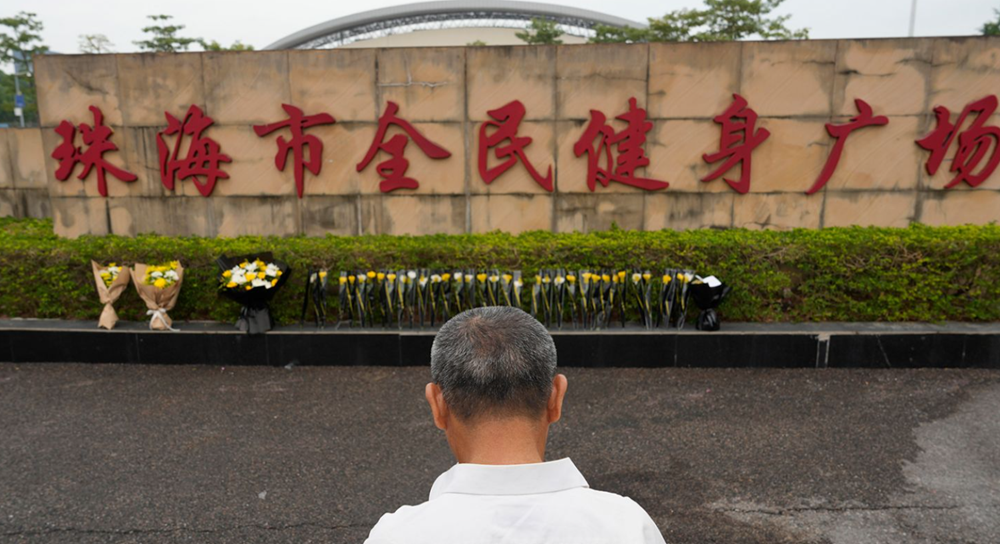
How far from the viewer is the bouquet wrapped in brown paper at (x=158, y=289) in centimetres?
576

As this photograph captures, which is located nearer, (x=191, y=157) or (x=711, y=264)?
(x=711, y=264)

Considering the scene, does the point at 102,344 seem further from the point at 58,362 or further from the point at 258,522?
the point at 258,522

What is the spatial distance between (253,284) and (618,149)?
3.84m

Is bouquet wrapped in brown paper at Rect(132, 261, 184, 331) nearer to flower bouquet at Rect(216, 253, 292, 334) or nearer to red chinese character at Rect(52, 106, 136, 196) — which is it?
flower bouquet at Rect(216, 253, 292, 334)

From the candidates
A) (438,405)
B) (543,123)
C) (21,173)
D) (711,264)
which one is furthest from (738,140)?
(21,173)

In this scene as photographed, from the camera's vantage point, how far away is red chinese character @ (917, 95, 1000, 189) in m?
6.60

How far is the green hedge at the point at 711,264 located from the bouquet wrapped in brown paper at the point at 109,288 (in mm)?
226

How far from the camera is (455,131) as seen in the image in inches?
274

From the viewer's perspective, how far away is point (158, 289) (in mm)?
5762

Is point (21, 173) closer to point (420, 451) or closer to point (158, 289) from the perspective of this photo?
point (158, 289)

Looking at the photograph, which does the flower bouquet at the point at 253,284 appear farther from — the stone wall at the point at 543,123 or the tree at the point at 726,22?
the tree at the point at 726,22

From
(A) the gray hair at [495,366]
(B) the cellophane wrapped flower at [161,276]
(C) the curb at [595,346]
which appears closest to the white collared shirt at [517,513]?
(A) the gray hair at [495,366]

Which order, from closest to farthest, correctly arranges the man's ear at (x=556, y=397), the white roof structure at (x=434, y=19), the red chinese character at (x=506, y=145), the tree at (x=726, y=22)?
the man's ear at (x=556, y=397)
the red chinese character at (x=506, y=145)
the tree at (x=726, y=22)
the white roof structure at (x=434, y=19)

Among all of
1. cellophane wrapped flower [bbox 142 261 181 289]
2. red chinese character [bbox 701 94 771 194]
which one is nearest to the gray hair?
cellophane wrapped flower [bbox 142 261 181 289]
